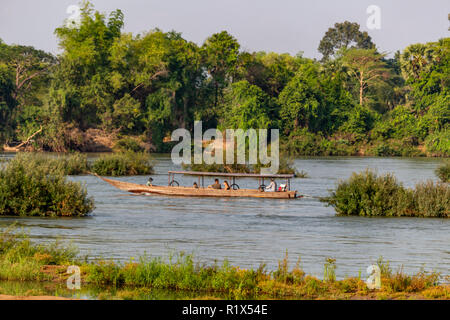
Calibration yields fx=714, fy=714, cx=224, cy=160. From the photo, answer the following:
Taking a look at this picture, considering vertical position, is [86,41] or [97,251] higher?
[86,41]

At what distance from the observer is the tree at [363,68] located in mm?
97000

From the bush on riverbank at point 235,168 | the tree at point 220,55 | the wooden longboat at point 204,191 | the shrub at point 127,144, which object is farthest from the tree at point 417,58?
the wooden longboat at point 204,191

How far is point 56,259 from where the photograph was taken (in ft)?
49.2

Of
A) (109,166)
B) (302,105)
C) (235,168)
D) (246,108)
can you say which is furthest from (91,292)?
(302,105)

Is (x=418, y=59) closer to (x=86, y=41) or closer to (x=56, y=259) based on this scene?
(x=86, y=41)

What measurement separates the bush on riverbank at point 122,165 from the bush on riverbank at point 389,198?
23.4m

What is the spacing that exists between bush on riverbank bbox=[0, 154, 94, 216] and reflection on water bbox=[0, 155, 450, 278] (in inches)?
25.2

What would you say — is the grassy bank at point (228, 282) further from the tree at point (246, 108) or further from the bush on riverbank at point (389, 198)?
the tree at point (246, 108)

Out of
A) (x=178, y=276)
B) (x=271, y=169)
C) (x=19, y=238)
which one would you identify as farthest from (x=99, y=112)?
(x=178, y=276)

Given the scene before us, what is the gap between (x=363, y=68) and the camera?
9694 centimetres

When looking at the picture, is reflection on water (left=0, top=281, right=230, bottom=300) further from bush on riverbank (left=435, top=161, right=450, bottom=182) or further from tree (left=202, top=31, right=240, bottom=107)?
tree (left=202, top=31, right=240, bottom=107)

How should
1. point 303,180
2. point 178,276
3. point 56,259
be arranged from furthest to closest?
point 303,180 → point 56,259 → point 178,276
